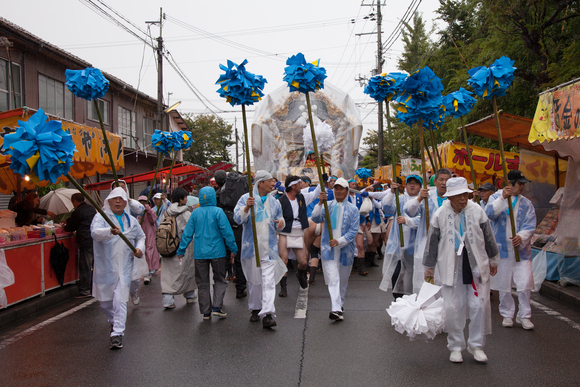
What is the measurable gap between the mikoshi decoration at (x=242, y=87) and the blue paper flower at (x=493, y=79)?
2757 millimetres

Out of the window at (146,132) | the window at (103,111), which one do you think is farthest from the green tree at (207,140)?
the window at (103,111)

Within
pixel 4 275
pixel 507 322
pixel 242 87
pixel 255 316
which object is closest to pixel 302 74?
pixel 242 87

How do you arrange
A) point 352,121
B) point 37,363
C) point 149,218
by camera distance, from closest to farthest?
1. point 37,363
2. point 149,218
3. point 352,121

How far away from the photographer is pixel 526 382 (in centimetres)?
429

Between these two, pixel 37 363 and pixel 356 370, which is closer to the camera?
pixel 356 370

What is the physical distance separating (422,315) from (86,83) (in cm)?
486

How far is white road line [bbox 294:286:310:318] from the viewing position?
6.81 metres

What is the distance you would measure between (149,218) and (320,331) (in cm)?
498

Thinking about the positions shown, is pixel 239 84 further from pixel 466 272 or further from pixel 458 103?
→ pixel 466 272

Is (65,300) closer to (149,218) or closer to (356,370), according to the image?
(149,218)

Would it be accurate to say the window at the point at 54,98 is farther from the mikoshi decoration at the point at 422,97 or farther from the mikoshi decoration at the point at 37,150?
the mikoshi decoration at the point at 422,97

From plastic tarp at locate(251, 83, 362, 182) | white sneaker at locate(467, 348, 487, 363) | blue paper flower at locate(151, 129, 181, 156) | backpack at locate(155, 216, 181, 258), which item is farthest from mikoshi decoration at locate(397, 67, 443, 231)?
plastic tarp at locate(251, 83, 362, 182)

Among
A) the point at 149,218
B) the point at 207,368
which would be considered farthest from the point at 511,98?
the point at 207,368

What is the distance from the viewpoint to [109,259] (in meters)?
5.81
